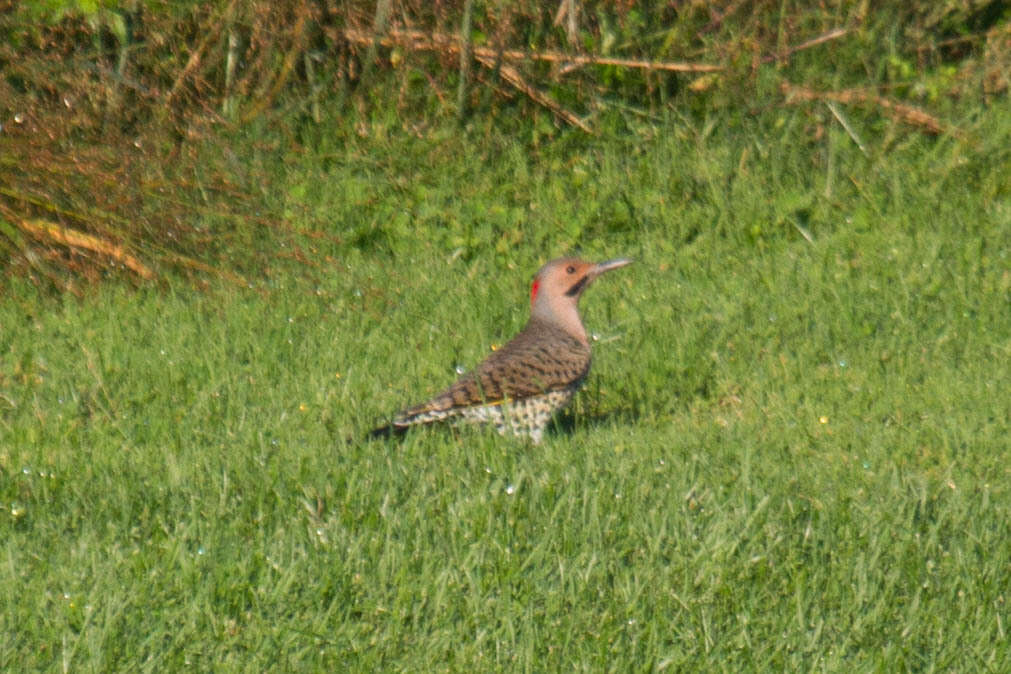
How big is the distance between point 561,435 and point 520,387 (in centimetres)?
24

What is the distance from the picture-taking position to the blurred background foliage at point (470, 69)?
355 inches

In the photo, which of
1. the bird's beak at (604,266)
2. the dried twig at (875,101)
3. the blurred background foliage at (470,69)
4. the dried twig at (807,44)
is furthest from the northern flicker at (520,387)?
the dried twig at (807,44)

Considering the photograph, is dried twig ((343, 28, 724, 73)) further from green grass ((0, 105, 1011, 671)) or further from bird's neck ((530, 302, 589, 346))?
bird's neck ((530, 302, 589, 346))

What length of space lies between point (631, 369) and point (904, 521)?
218 centimetres

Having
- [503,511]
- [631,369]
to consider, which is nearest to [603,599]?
[503,511]

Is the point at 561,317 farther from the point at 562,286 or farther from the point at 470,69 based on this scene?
the point at 470,69

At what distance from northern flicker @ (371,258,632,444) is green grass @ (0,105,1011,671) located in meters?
0.12

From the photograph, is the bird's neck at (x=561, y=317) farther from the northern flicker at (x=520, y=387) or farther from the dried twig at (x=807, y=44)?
the dried twig at (x=807, y=44)

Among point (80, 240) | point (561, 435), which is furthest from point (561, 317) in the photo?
point (80, 240)

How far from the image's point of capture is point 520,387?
591cm

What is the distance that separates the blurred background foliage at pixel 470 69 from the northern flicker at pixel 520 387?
8.98 ft

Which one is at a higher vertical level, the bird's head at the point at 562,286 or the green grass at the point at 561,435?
the bird's head at the point at 562,286

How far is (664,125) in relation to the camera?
9.38 meters

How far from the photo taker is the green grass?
4.11m
